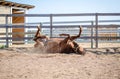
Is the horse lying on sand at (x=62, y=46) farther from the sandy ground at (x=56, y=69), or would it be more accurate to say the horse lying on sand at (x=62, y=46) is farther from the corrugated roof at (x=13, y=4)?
the corrugated roof at (x=13, y=4)

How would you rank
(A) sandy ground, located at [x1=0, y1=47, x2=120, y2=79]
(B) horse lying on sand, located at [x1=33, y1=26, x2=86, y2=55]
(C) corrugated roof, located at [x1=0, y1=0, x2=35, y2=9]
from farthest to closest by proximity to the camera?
(C) corrugated roof, located at [x1=0, y1=0, x2=35, y2=9] → (B) horse lying on sand, located at [x1=33, y1=26, x2=86, y2=55] → (A) sandy ground, located at [x1=0, y1=47, x2=120, y2=79]

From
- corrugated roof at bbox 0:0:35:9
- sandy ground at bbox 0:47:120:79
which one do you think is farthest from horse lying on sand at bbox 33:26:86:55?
corrugated roof at bbox 0:0:35:9

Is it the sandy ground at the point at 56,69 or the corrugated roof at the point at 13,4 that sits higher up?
the corrugated roof at the point at 13,4

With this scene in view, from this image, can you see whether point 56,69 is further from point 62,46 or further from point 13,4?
point 13,4

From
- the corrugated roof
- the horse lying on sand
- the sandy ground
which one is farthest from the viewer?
the corrugated roof

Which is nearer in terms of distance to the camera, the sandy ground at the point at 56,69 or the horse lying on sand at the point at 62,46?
the sandy ground at the point at 56,69

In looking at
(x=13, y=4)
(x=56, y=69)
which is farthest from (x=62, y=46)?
(x=13, y=4)

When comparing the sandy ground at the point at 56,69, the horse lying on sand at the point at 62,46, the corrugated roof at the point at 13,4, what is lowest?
the sandy ground at the point at 56,69

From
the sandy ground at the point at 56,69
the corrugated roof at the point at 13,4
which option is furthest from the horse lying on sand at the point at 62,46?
the corrugated roof at the point at 13,4

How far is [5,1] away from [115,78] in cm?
1423

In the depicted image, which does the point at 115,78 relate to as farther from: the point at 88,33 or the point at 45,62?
the point at 88,33

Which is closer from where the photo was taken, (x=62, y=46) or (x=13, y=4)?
(x=62, y=46)

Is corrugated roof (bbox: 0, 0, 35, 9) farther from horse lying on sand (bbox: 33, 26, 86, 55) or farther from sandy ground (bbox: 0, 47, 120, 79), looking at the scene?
sandy ground (bbox: 0, 47, 120, 79)

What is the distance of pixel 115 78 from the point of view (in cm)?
482
